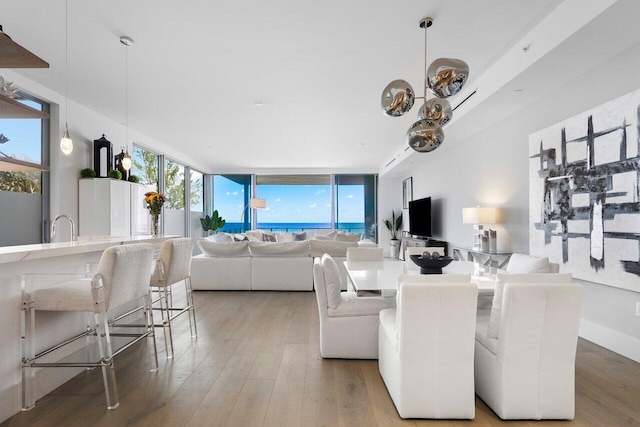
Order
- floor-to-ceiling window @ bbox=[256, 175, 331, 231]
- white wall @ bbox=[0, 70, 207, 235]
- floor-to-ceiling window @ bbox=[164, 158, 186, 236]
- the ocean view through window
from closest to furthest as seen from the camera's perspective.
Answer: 1. white wall @ bbox=[0, 70, 207, 235]
2. floor-to-ceiling window @ bbox=[164, 158, 186, 236]
3. the ocean view through window
4. floor-to-ceiling window @ bbox=[256, 175, 331, 231]

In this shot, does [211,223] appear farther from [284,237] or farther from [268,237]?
[268,237]

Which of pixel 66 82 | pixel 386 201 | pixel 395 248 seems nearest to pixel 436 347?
pixel 66 82

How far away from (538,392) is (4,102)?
352 centimetres

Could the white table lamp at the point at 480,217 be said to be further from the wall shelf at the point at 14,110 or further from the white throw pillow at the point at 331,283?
the wall shelf at the point at 14,110

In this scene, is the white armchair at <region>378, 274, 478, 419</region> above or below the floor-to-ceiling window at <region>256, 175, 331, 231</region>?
below

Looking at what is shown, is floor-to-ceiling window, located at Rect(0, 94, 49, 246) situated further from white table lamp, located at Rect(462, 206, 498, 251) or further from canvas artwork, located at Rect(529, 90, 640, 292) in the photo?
canvas artwork, located at Rect(529, 90, 640, 292)

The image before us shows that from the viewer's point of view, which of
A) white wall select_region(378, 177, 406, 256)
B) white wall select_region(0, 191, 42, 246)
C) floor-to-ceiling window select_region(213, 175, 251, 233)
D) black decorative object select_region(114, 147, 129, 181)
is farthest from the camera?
floor-to-ceiling window select_region(213, 175, 251, 233)

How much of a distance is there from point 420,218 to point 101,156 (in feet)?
20.8

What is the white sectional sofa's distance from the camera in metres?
5.71

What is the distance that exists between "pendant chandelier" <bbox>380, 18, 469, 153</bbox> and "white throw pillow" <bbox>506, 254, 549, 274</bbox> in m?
1.25

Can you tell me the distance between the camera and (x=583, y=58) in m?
2.96

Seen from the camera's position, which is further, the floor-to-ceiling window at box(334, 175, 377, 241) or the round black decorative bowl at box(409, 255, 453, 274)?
the floor-to-ceiling window at box(334, 175, 377, 241)

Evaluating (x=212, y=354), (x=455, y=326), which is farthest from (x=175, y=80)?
(x=455, y=326)

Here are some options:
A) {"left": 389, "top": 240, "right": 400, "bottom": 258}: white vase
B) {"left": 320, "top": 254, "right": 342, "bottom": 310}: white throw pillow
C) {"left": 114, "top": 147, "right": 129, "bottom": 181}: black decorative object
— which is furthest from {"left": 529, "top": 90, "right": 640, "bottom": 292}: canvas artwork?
{"left": 389, "top": 240, "right": 400, "bottom": 258}: white vase
